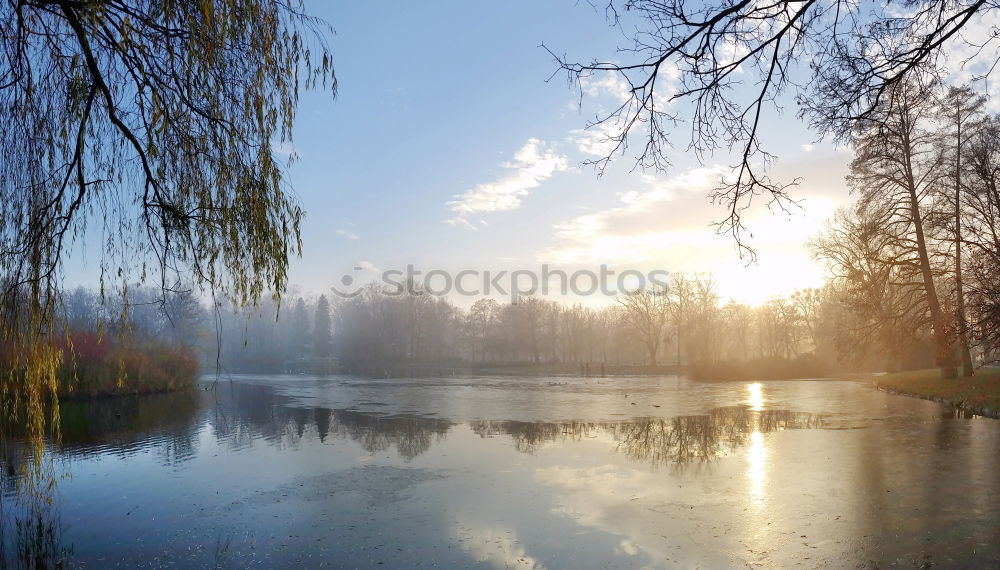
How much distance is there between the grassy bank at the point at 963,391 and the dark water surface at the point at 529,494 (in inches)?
48.2

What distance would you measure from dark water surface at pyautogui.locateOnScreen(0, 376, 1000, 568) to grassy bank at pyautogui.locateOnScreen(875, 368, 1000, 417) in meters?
1.23

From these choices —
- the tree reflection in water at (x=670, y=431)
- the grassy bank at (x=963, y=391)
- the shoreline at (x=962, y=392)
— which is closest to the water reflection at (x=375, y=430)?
the tree reflection in water at (x=670, y=431)

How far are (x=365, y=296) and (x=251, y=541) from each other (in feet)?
294

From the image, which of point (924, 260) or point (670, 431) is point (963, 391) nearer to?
point (924, 260)

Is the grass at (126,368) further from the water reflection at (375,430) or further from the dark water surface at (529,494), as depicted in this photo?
the dark water surface at (529,494)

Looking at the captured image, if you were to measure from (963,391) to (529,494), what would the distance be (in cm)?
1798

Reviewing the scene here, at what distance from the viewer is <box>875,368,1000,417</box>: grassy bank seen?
16.6 meters

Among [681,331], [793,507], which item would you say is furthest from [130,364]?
[681,331]

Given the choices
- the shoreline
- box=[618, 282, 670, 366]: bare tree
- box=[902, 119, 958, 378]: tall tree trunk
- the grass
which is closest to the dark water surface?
the shoreline

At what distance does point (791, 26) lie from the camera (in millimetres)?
4160

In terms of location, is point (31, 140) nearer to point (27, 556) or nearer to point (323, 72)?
point (323, 72)

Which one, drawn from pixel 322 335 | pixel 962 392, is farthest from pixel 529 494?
pixel 322 335

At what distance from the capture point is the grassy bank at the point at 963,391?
1658cm

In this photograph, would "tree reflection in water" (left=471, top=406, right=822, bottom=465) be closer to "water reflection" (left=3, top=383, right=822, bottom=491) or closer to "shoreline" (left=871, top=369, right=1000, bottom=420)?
"water reflection" (left=3, top=383, right=822, bottom=491)
